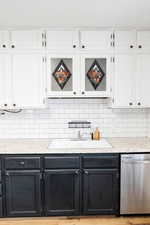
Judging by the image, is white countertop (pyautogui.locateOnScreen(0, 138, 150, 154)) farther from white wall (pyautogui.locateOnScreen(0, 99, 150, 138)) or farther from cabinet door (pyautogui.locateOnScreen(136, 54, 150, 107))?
cabinet door (pyautogui.locateOnScreen(136, 54, 150, 107))

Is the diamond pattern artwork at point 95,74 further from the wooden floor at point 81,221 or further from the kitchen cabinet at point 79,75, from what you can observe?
the wooden floor at point 81,221

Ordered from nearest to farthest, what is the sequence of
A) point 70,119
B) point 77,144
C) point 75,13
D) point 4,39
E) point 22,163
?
1. point 75,13
2. point 22,163
3. point 4,39
4. point 77,144
5. point 70,119

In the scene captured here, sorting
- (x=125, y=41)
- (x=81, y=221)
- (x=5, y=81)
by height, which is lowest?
(x=81, y=221)

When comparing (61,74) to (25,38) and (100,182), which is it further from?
(100,182)

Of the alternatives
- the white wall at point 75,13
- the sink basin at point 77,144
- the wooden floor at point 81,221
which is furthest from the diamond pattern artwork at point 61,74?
the wooden floor at point 81,221

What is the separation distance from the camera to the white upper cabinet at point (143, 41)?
8.79 ft

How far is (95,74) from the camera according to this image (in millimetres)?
2725

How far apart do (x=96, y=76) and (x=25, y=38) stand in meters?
1.03

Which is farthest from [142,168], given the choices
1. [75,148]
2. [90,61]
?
[90,61]

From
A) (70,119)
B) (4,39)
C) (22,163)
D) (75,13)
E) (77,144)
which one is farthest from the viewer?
(70,119)

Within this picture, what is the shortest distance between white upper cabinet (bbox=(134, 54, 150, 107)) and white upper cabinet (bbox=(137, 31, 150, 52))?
0.29ft

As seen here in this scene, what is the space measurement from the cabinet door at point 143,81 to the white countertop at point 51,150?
0.53 metres

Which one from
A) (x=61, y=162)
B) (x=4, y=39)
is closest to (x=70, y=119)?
(x=61, y=162)

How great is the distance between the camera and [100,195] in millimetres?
2434
